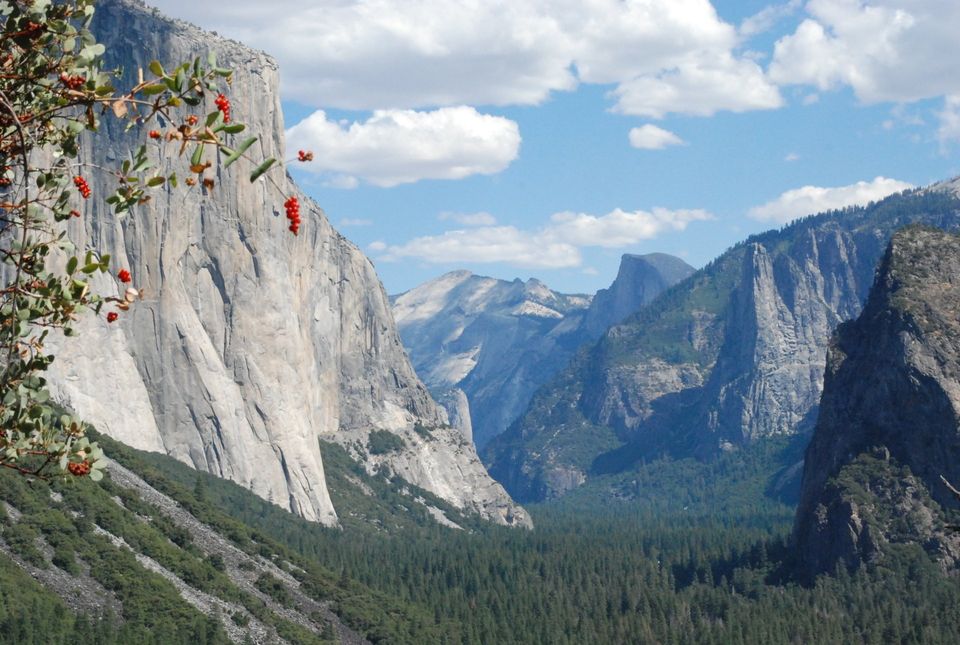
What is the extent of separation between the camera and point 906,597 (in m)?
199

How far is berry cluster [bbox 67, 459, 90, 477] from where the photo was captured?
63.0 ft

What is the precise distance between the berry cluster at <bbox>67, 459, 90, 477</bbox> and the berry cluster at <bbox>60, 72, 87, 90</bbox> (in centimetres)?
500

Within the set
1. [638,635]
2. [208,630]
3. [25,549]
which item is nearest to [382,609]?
[638,635]

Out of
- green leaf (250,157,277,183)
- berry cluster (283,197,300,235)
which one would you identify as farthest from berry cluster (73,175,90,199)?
green leaf (250,157,277,183)

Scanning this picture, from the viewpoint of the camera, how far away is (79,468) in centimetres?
1925

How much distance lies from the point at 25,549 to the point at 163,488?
52.5m

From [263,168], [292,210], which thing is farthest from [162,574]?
[263,168]

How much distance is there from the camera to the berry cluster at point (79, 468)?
63.0ft

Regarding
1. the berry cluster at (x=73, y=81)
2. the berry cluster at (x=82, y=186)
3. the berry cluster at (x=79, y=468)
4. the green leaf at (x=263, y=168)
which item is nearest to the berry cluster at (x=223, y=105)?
the green leaf at (x=263, y=168)

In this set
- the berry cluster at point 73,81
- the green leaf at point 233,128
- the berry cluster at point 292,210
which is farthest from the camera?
the berry cluster at point 73,81

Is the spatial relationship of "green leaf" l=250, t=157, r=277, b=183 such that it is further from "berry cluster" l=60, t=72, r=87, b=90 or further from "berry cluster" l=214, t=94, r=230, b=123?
"berry cluster" l=60, t=72, r=87, b=90

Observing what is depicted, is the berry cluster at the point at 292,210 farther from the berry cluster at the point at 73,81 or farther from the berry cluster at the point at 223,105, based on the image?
the berry cluster at the point at 73,81

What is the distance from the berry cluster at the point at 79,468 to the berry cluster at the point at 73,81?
500 centimetres

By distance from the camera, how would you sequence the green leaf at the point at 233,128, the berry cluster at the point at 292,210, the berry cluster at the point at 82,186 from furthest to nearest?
the berry cluster at the point at 82,186, the green leaf at the point at 233,128, the berry cluster at the point at 292,210
